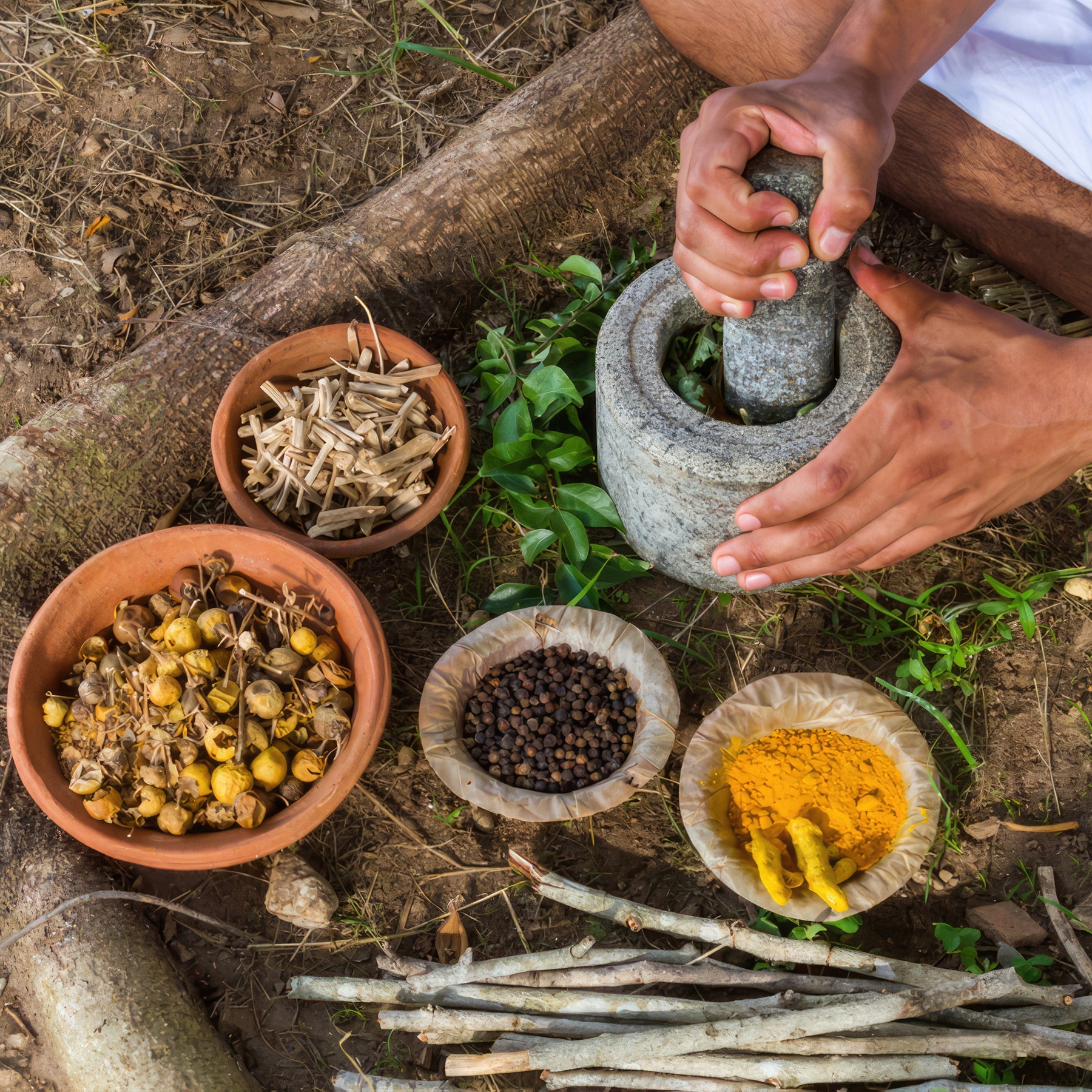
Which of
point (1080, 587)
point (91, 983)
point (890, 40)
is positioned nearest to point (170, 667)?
point (91, 983)

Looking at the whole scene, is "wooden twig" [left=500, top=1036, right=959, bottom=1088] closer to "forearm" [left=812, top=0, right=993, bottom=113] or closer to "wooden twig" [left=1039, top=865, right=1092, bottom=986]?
"wooden twig" [left=1039, top=865, right=1092, bottom=986]

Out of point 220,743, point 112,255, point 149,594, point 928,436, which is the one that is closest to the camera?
point 928,436

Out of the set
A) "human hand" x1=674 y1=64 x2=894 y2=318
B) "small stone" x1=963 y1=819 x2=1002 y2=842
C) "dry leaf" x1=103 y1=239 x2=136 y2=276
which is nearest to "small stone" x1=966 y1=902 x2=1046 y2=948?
"small stone" x1=963 y1=819 x2=1002 y2=842

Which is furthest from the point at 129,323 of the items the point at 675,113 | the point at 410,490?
the point at 675,113

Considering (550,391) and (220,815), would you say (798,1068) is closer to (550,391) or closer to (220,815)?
(220,815)

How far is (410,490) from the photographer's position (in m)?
2.37

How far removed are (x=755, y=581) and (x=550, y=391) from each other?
82 centimetres

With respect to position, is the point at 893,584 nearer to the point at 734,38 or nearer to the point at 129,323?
the point at 734,38

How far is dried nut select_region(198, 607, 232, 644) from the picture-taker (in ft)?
6.85

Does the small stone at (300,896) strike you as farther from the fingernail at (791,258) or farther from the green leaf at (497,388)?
the fingernail at (791,258)

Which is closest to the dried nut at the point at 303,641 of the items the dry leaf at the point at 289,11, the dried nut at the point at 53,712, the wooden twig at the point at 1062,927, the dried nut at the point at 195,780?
the dried nut at the point at 195,780

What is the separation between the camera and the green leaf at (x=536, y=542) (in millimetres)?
2369

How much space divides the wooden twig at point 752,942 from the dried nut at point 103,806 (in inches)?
37.7

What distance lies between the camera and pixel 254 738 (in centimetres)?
203
